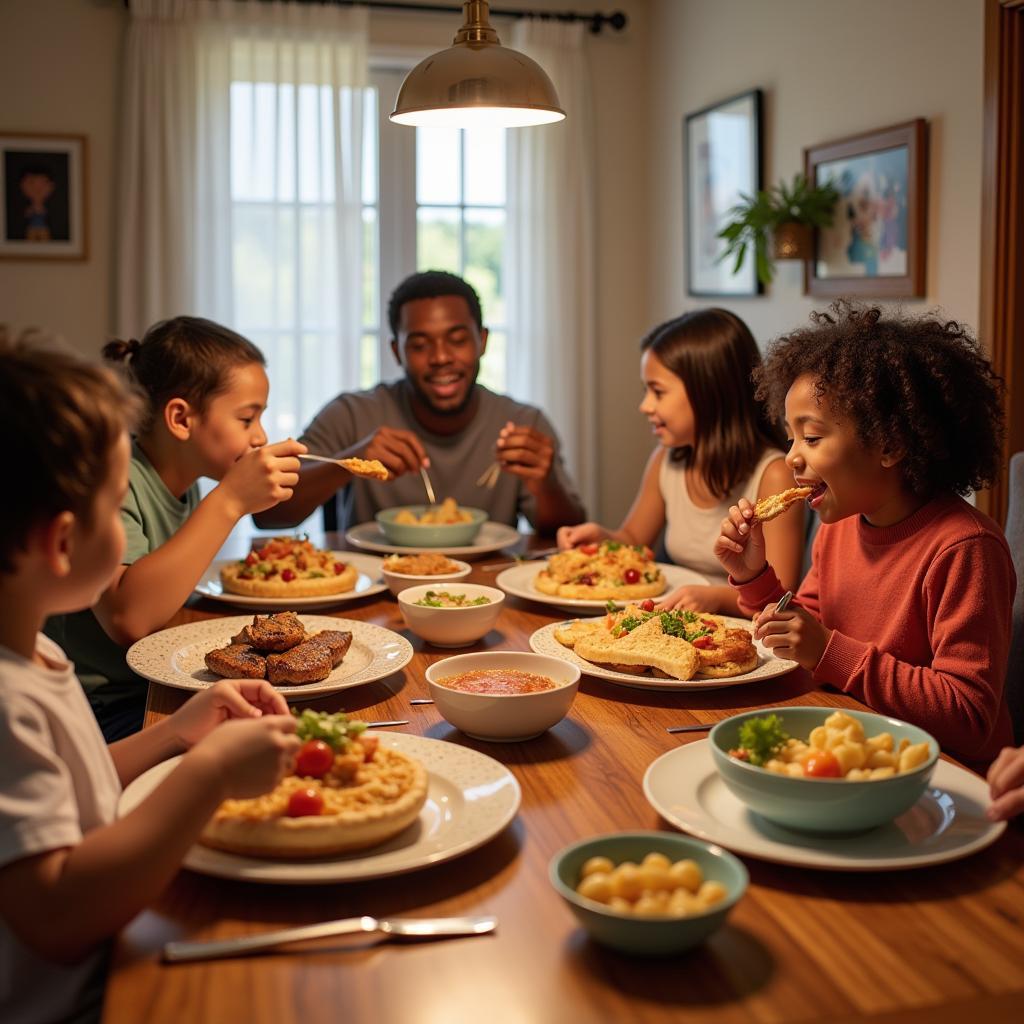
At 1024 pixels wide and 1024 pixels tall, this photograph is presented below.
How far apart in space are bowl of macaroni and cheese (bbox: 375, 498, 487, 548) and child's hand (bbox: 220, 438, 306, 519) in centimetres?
80

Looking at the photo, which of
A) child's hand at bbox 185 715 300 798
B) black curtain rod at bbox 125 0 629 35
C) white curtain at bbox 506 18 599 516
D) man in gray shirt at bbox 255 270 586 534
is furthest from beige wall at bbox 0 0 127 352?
child's hand at bbox 185 715 300 798

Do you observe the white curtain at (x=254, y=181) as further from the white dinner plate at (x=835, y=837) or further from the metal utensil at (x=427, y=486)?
the white dinner plate at (x=835, y=837)

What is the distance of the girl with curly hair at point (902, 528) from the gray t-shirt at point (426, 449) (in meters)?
1.49

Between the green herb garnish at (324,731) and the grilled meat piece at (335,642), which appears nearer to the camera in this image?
the green herb garnish at (324,731)

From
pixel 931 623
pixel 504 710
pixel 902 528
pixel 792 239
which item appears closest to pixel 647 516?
pixel 902 528

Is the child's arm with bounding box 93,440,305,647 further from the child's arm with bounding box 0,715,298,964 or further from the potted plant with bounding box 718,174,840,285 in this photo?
the potted plant with bounding box 718,174,840,285

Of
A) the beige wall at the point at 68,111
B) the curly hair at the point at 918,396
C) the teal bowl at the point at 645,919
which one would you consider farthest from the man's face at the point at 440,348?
the teal bowl at the point at 645,919

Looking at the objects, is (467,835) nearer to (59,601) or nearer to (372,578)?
(59,601)

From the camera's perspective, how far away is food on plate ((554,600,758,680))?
1.66 m

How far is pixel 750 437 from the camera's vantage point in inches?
108

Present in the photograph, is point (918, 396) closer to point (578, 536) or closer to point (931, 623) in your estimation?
point (931, 623)

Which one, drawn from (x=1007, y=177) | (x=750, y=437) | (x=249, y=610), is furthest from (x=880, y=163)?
(x=249, y=610)

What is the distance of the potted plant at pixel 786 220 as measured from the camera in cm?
382

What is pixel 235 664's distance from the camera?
1646mm
